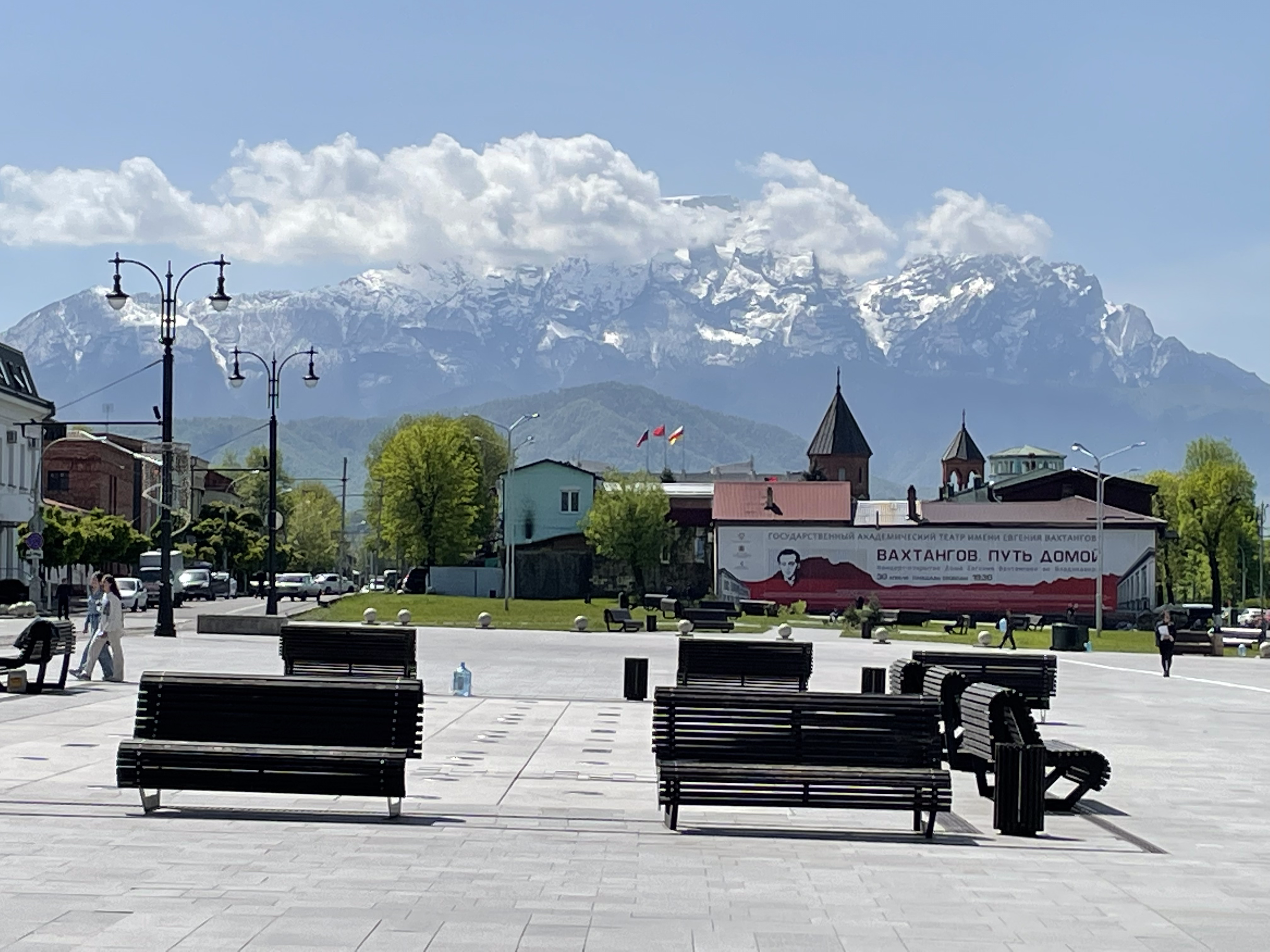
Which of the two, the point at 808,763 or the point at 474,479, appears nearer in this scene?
the point at 808,763

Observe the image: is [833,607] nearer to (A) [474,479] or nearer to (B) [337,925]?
(A) [474,479]

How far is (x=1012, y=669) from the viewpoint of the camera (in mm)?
21375

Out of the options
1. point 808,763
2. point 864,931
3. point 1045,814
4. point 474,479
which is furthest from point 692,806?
point 474,479

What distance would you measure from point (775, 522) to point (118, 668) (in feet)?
230

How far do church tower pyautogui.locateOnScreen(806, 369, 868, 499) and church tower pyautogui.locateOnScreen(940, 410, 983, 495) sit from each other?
20197 millimetres

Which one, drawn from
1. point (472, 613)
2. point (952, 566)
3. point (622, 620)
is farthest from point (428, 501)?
point (622, 620)

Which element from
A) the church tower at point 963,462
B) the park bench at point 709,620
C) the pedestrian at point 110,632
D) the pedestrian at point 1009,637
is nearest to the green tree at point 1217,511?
the pedestrian at point 1009,637

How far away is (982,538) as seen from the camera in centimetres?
Answer: 9206

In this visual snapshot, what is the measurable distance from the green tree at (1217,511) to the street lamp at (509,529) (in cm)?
4410

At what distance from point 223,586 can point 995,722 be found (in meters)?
87.0

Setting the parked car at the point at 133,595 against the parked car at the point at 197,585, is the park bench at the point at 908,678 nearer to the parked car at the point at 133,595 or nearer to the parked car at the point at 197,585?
the parked car at the point at 133,595

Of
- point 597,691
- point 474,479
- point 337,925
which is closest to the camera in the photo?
point 337,925

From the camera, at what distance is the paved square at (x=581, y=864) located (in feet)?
27.7

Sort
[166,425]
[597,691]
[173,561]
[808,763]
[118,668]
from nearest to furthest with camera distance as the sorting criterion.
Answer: [808,763] → [118,668] → [597,691] → [166,425] → [173,561]
